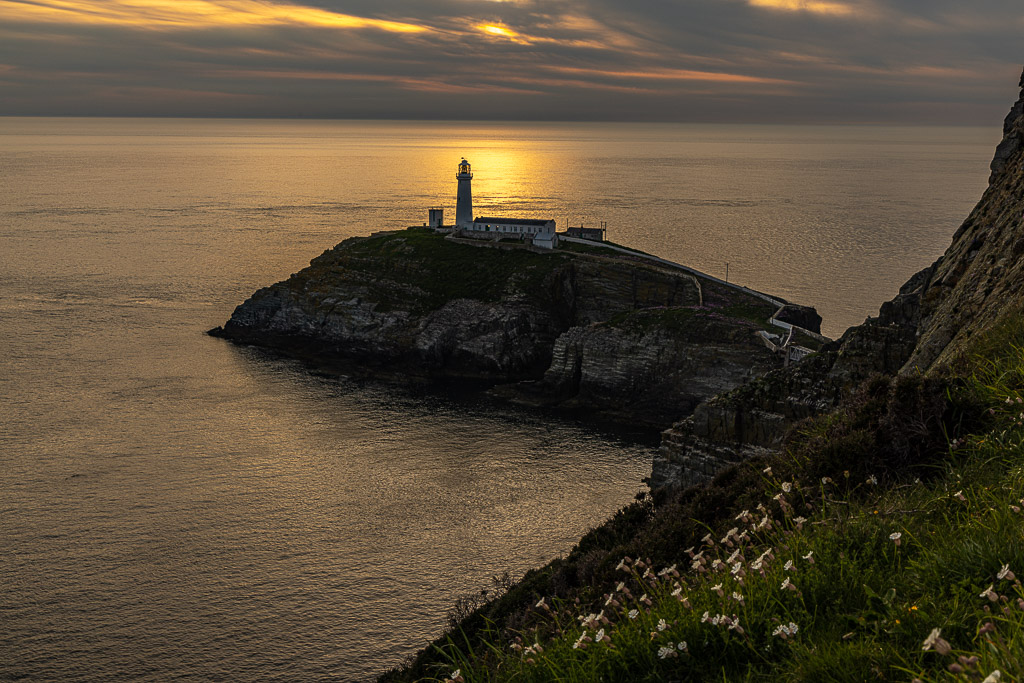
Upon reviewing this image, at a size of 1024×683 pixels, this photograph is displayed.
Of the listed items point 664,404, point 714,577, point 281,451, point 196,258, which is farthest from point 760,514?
point 196,258

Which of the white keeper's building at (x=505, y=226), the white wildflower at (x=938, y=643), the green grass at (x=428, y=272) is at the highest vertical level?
the white wildflower at (x=938, y=643)

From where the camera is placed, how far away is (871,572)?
19.5 ft

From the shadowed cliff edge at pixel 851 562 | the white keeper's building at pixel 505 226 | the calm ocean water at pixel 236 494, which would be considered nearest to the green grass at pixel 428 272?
the white keeper's building at pixel 505 226

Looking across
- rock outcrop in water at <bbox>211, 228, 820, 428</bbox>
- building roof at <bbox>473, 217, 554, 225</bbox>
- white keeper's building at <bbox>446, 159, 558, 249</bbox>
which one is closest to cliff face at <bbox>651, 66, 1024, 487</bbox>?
rock outcrop in water at <bbox>211, 228, 820, 428</bbox>

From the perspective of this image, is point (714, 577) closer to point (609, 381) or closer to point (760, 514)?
point (760, 514)

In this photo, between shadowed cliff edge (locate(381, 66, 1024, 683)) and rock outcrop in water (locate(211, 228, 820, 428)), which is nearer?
shadowed cliff edge (locate(381, 66, 1024, 683))

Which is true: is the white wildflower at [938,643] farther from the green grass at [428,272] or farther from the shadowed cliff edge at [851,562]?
the green grass at [428,272]

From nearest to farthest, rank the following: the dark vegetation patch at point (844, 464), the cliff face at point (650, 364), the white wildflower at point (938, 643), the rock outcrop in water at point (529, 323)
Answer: the white wildflower at point (938, 643), the dark vegetation patch at point (844, 464), the cliff face at point (650, 364), the rock outcrop in water at point (529, 323)

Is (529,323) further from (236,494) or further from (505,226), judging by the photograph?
(236,494)

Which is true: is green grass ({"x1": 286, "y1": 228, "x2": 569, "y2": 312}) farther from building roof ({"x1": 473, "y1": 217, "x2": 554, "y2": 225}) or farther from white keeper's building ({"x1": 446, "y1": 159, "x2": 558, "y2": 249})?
building roof ({"x1": 473, "y1": 217, "x2": 554, "y2": 225})

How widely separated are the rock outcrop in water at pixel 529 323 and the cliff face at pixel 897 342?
125 ft

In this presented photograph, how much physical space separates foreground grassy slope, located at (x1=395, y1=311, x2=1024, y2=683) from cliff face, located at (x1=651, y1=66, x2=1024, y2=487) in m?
6.09

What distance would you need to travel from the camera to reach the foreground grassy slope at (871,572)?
4961 millimetres

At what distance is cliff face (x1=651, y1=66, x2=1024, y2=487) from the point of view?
16.4 meters
